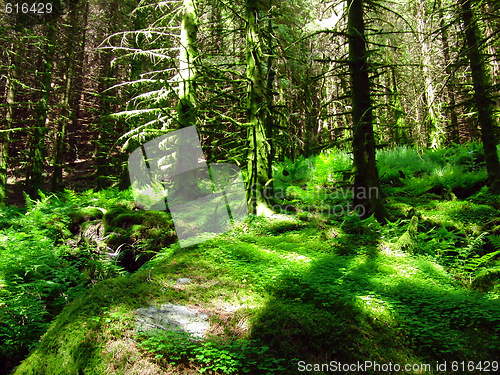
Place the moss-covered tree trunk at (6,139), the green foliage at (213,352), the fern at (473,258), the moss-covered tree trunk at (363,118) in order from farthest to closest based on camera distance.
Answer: the moss-covered tree trunk at (6,139) → the moss-covered tree trunk at (363,118) → the fern at (473,258) → the green foliage at (213,352)

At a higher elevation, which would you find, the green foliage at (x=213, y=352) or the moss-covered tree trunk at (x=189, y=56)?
the moss-covered tree trunk at (x=189, y=56)

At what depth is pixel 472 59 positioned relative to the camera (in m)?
6.17

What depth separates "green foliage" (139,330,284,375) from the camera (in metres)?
2.55

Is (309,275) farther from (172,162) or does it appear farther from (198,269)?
(172,162)

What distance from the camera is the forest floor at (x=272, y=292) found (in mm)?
2703

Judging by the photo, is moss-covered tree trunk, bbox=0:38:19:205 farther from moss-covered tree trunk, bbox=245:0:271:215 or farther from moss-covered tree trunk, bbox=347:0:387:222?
moss-covered tree trunk, bbox=347:0:387:222

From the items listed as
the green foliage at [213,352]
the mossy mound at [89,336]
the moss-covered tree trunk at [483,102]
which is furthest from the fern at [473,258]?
the mossy mound at [89,336]

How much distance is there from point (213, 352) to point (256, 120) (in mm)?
5013

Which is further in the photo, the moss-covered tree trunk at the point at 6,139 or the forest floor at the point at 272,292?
the moss-covered tree trunk at the point at 6,139

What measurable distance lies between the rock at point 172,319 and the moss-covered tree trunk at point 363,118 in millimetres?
4260

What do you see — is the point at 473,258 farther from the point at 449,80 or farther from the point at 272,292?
the point at 449,80

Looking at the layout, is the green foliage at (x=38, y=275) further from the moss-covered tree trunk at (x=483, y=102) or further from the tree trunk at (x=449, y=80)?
the moss-covered tree trunk at (x=483, y=102)

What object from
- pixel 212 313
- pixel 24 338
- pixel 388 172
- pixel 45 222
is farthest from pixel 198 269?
pixel 388 172

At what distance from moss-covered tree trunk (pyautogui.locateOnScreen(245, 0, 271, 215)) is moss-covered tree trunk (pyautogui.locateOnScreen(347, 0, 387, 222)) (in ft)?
6.22
